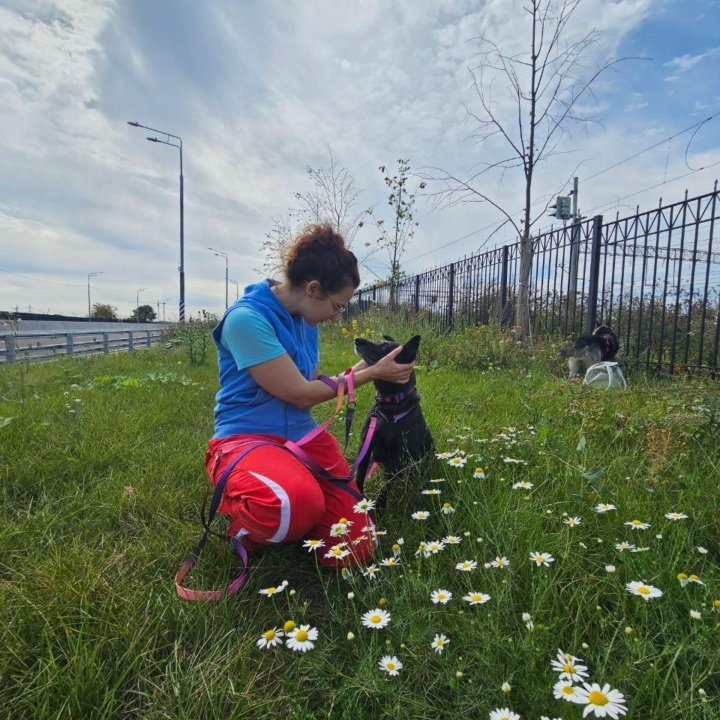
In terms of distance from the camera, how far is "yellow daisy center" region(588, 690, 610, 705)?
2.75 ft

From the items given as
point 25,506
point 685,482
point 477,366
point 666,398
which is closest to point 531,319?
point 477,366

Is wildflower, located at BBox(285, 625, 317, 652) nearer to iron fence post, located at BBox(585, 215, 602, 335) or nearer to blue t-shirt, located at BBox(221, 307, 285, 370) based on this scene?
blue t-shirt, located at BBox(221, 307, 285, 370)

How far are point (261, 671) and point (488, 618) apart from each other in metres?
0.64

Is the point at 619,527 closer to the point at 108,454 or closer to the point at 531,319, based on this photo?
the point at 108,454

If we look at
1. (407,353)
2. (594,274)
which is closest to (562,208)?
(594,274)

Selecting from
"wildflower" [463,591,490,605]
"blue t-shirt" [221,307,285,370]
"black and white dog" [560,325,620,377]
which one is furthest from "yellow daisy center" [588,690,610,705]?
"black and white dog" [560,325,620,377]

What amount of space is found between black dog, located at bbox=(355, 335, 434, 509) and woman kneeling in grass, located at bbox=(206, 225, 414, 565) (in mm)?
106

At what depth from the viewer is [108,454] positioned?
2.61 m

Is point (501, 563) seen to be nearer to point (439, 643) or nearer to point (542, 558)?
point (542, 558)

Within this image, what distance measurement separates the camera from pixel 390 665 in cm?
103

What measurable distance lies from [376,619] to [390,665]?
0.14 m

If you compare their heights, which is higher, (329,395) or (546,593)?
(329,395)

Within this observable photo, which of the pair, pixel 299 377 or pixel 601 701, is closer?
pixel 601 701

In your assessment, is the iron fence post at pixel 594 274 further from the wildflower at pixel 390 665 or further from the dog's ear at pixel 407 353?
the wildflower at pixel 390 665
